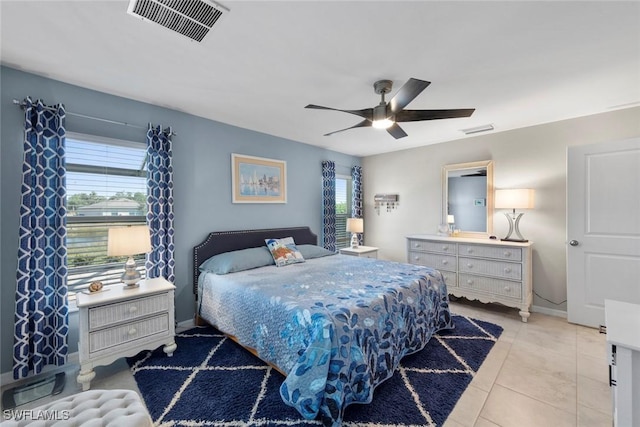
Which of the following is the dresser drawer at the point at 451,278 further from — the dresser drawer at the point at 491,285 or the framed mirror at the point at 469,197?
the framed mirror at the point at 469,197

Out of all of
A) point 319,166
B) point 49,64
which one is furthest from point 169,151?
point 319,166

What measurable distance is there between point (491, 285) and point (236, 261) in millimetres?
3368

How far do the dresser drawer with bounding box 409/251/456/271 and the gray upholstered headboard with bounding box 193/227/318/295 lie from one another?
1868 mm

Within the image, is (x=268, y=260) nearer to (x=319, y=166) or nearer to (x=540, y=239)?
(x=319, y=166)

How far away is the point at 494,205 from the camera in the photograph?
3967 millimetres

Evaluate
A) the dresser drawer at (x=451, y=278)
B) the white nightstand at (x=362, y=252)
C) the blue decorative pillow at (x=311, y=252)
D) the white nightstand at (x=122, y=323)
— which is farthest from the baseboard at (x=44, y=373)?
the dresser drawer at (x=451, y=278)

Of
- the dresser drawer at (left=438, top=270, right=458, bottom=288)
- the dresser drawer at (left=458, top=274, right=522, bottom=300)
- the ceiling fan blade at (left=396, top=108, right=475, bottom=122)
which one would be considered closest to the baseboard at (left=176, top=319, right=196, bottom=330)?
the ceiling fan blade at (left=396, top=108, right=475, bottom=122)

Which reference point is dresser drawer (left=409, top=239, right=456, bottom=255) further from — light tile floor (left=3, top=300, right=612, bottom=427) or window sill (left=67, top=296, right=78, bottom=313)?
window sill (left=67, top=296, right=78, bottom=313)

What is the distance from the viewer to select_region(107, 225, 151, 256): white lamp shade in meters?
2.27

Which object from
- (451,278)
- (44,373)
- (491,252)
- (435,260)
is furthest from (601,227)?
(44,373)

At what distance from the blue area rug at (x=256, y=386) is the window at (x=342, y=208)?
2847mm

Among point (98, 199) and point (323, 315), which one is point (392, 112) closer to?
point (323, 315)

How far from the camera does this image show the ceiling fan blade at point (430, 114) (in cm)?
223

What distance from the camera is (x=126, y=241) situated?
2299 millimetres
